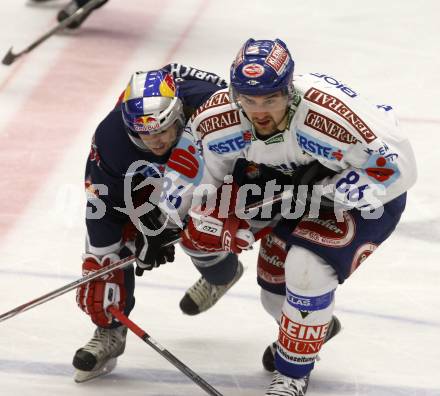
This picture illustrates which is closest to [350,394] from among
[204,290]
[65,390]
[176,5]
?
[204,290]

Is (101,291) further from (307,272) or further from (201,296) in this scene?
(307,272)

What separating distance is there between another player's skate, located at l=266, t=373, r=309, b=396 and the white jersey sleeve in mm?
548

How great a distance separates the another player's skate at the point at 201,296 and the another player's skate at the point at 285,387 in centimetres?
58

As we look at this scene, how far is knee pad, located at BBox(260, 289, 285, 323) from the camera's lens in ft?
11.8

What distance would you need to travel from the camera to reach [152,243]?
3465mm

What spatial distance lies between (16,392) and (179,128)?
3.05ft

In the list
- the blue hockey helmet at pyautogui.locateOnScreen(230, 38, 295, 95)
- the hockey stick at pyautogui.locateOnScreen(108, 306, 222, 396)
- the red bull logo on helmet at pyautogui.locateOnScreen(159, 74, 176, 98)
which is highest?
the blue hockey helmet at pyautogui.locateOnScreen(230, 38, 295, 95)

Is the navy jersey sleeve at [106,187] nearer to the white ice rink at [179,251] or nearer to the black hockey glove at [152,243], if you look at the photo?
the black hockey glove at [152,243]

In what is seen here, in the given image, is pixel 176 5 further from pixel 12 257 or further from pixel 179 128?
pixel 179 128

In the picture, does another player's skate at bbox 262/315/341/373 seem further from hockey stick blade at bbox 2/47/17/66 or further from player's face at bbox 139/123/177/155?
hockey stick blade at bbox 2/47/17/66

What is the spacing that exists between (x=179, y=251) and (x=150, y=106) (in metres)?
1.11

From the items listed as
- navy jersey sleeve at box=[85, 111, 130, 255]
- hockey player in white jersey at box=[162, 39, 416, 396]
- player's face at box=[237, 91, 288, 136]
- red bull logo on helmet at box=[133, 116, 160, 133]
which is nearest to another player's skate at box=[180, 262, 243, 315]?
navy jersey sleeve at box=[85, 111, 130, 255]

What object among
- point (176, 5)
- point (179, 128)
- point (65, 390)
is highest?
point (179, 128)

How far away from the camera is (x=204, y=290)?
3855 millimetres
